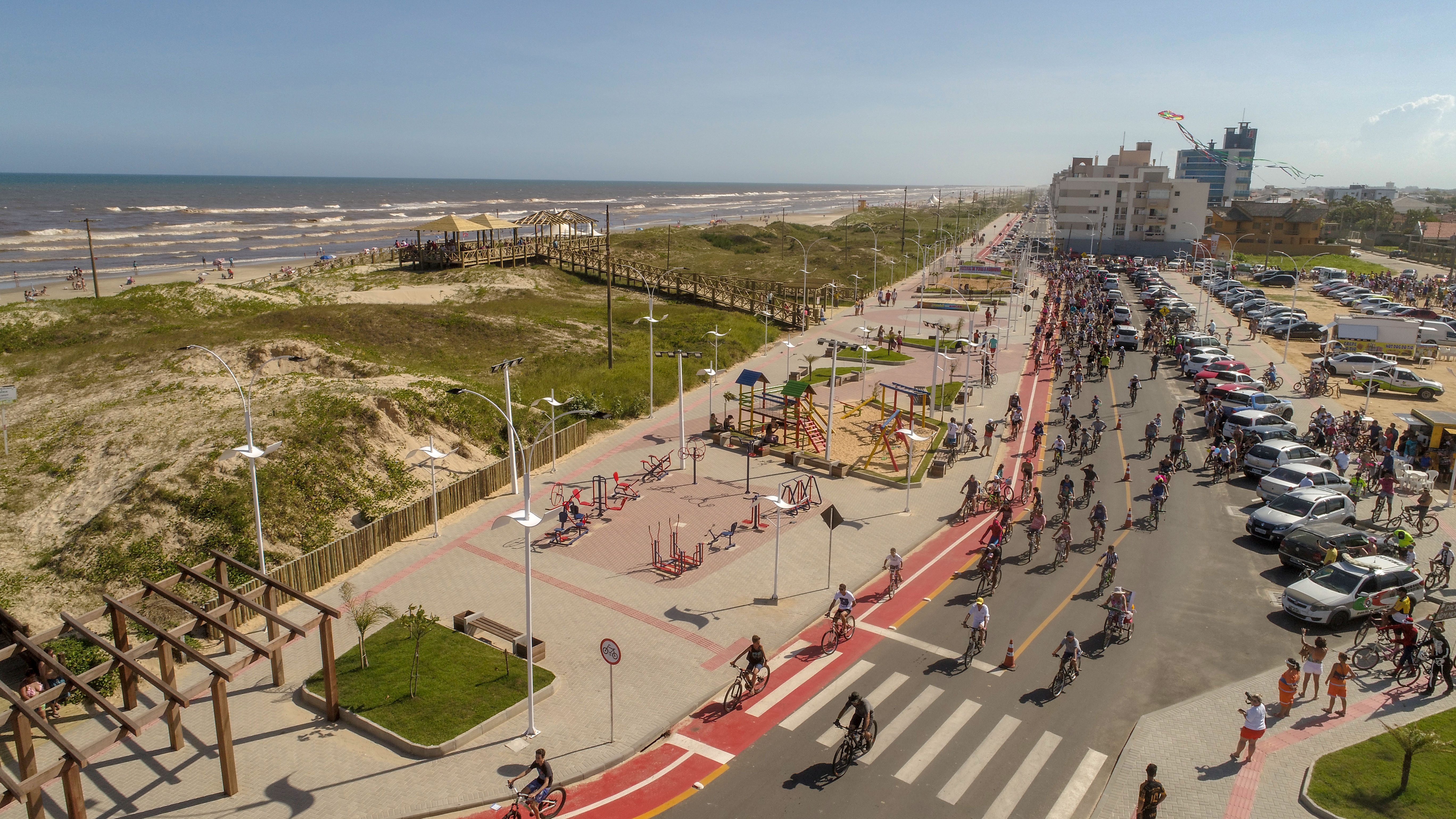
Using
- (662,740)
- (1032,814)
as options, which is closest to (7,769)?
(662,740)

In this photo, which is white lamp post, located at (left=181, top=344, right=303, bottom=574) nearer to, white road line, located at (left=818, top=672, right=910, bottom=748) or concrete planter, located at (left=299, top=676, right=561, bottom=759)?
concrete planter, located at (left=299, top=676, right=561, bottom=759)

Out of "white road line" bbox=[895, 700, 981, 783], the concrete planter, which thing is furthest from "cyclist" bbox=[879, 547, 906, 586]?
the concrete planter

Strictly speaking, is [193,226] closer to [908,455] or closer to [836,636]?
[908,455]

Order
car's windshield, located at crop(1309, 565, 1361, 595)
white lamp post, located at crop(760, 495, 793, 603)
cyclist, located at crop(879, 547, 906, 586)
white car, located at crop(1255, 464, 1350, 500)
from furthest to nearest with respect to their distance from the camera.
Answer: white car, located at crop(1255, 464, 1350, 500)
cyclist, located at crop(879, 547, 906, 586)
white lamp post, located at crop(760, 495, 793, 603)
car's windshield, located at crop(1309, 565, 1361, 595)

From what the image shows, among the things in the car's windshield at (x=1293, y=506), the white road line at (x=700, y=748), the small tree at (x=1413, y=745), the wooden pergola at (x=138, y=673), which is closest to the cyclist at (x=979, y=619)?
the white road line at (x=700, y=748)

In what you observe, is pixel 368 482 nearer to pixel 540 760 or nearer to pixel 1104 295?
pixel 540 760

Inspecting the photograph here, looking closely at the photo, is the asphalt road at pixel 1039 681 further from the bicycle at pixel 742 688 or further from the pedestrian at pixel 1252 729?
the pedestrian at pixel 1252 729
